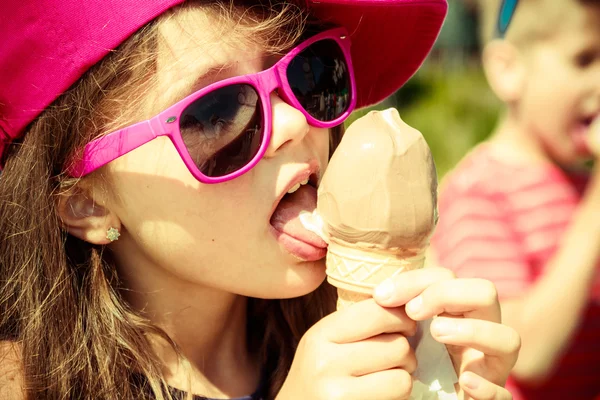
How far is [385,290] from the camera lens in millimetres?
1685

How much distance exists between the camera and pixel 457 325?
1.72m

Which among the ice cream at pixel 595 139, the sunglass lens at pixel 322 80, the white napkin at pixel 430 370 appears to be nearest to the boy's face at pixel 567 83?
the ice cream at pixel 595 139

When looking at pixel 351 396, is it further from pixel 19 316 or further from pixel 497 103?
pixel 497 103

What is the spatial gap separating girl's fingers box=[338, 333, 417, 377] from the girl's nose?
0.53 metres

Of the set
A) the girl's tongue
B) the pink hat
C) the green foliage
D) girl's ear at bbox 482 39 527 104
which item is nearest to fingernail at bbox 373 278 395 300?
the girl's tongue

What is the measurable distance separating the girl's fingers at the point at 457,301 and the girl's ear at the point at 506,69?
1.94 metres

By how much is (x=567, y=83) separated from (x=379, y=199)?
1.97 m

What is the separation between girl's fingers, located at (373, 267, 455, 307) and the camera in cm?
169

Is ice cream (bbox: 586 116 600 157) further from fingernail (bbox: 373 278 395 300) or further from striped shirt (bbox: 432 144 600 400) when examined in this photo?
fingernail (bbox: 373 278 395 300)

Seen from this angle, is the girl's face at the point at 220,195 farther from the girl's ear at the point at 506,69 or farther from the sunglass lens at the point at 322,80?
the girl's ear at the point at 506,69

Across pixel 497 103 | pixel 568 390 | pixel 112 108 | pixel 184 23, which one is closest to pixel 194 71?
pixel 184 23

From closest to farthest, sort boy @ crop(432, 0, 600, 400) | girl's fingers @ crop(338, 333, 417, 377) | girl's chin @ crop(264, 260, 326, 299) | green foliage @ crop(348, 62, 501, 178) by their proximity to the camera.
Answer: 1. girl's fingers @ crop(338, 333, 417, 377)
2. girl's chin @ crop(264, 260, 326, 299)
3. boy @ crop(432, 0, 600, 400)
4. green foliage @ crop(348, 62, 501, 178)

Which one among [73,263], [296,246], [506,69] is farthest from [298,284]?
[506,69]

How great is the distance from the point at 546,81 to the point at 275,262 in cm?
194
